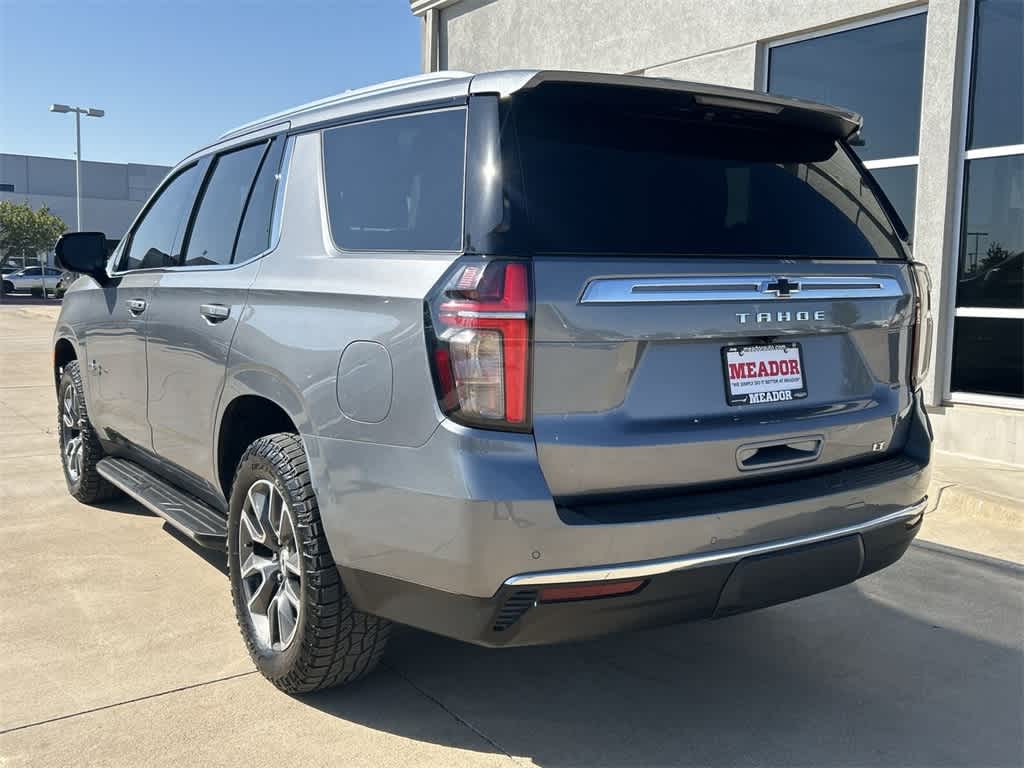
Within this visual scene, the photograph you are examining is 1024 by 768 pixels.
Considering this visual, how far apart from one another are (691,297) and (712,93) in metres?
0.63

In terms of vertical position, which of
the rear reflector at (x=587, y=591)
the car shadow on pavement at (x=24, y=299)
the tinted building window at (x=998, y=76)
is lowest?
the car shadow on pavement at (x=24, y=299)

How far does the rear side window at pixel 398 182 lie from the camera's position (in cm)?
266

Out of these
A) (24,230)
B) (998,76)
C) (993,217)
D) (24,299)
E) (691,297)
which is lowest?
(24,299)

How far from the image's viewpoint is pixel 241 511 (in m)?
3.36

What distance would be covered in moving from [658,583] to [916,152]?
20.9 ft

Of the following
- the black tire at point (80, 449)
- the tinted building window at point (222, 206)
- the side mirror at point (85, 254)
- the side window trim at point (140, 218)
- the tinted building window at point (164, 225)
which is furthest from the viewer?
the black tire at point (80, 449)

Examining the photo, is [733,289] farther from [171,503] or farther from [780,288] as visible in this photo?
[171,503]

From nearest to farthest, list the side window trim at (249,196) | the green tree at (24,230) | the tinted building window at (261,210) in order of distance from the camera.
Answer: the tinted building window at (261,210), the side window trim at (249,196), the green tree at (24,230)

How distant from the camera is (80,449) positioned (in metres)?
5.43

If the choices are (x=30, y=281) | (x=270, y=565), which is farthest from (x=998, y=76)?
(x=30, y=281)

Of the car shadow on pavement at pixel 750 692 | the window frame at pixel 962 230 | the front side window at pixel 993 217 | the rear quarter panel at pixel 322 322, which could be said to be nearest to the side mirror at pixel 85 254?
the rear quarter panel at pixel 322 322

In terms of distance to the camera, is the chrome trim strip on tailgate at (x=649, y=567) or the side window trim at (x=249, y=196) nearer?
the chrome trim strip on tailgate at (x=649, y=567)

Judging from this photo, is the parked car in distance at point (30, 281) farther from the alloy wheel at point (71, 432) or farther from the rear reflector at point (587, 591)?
the rear reflector at point (587, 591)

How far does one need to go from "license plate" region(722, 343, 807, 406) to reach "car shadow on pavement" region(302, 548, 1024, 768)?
1.05 metres
